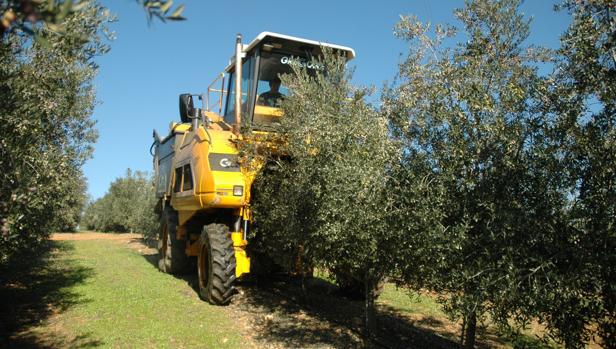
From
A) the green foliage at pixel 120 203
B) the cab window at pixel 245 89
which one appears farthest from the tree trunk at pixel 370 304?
the green foliage at pixel 120 203

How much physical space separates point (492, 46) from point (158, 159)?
448 inches

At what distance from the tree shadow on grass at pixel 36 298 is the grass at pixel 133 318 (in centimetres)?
3

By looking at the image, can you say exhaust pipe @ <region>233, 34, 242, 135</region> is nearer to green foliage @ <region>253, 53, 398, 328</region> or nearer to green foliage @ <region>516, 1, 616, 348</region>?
green foliage @ <region>253, 53, 398, 328</region>

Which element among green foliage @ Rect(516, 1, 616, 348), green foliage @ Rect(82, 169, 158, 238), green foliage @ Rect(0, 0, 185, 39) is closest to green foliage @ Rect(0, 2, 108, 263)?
green foliage @ Rect(0, 0, 185, 39)

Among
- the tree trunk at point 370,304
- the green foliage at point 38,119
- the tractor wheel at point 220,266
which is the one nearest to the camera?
the green foliage at point 38,119

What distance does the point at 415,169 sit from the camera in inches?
240

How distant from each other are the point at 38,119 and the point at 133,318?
11.7 ft

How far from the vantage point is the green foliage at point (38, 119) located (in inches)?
212

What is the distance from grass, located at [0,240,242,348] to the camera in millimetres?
7117

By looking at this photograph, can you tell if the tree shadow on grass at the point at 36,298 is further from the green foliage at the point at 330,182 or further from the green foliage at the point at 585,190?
the green foliage at the point at 585,190

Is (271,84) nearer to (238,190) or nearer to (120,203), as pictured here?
(238,190)

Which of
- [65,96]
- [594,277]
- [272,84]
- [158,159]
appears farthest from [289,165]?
[158,159]

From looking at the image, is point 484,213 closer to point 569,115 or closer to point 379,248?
point 569,115

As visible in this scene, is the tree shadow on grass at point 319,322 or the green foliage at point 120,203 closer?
the tree shadow on grass at point 319,322
